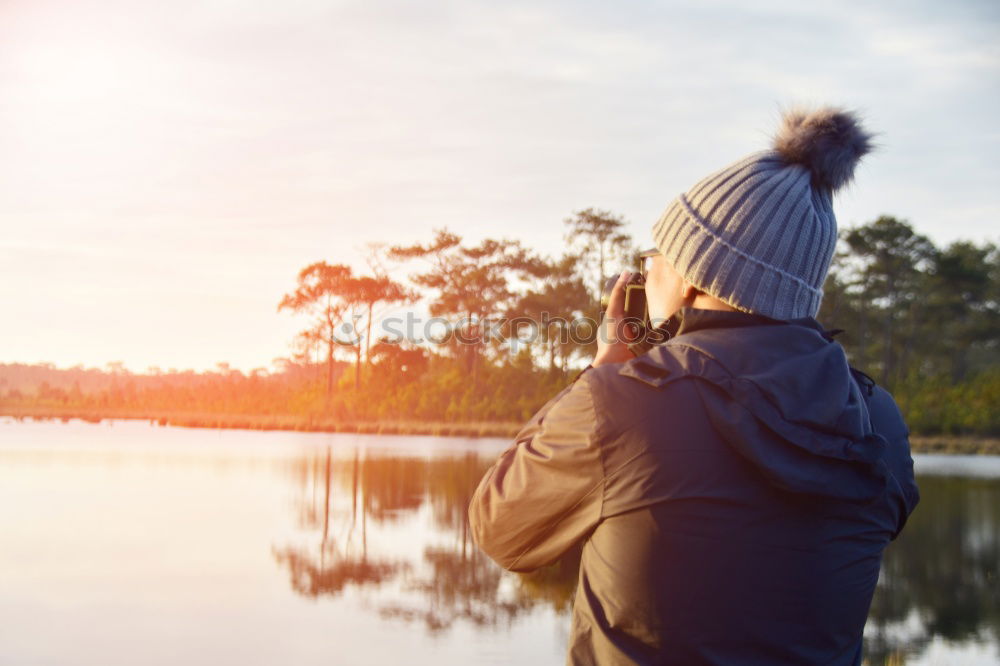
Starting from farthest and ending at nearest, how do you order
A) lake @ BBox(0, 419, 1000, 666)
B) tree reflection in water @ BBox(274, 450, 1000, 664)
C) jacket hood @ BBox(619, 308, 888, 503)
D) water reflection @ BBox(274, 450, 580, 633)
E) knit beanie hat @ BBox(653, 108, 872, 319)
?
water reflection @ BBox(274, 450, 580, 633)
tree reflection in water @ BBox(274, 450, 1000, 664)
lake @ BBox(0, 419, 1000, 666)
knit beanie hat @ BBox(653, 108, 872, 319)
jacket hood @ BBox(619, 308, 888, 503)

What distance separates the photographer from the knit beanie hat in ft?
2.52

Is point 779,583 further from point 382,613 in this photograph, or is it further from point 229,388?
point 229,388

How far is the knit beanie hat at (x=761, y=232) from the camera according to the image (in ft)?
2.52

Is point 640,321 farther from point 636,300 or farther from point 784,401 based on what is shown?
point 784,401

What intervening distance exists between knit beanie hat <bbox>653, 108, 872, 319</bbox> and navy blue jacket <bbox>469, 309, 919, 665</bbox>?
0.06 m

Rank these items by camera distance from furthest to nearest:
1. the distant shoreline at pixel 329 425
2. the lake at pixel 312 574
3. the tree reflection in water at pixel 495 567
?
1. the distant shoreline at pixel 329 425
2. the tree reflection in water at pixel 495 567
3. the lake at pixel 312 574

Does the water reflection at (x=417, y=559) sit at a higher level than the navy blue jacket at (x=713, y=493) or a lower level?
lower

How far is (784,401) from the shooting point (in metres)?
0.66

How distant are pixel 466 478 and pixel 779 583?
10.5 metres

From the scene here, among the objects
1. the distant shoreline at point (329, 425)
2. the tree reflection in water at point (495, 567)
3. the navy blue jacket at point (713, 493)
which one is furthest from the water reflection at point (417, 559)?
the distant shoreline at point (329, 425)

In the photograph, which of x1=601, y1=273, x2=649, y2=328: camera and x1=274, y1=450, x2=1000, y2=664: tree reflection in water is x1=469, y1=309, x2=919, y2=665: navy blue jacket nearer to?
x1=601, y1=273, x2=649, y2=328: camera

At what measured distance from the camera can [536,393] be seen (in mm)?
21188

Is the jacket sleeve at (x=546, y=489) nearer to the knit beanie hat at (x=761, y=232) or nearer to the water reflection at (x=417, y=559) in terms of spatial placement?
the knit beanie hat at (x=761, y=232)

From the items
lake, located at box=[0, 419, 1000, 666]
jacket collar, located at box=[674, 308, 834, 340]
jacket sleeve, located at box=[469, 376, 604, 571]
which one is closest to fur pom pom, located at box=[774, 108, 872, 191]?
jacket collar, located at box=[674, 308, 834, 340]
